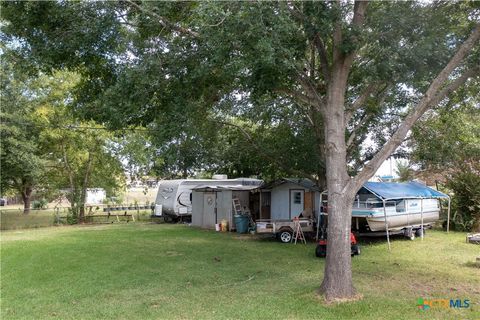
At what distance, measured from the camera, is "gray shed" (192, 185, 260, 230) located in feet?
64.0

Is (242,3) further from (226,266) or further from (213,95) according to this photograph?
(226,266)

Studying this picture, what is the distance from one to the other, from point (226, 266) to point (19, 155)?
16.5 meters

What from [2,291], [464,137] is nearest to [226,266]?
[2,291]

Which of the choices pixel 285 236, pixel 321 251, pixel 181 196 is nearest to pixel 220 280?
pixel 321 251

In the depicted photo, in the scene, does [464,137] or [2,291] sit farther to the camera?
[464,137]

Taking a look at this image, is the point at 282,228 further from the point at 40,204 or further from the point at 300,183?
the point at 40,204

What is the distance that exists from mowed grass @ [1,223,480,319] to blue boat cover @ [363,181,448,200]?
67.1 inches

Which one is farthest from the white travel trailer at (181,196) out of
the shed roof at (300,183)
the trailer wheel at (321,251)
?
the trailer wheel at (321,251)

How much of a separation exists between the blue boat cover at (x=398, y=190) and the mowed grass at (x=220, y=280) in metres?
1.70

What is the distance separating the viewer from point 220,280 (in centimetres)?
902

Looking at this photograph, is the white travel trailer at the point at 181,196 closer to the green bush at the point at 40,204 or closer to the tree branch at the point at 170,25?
the tree branch at the point at 170,25

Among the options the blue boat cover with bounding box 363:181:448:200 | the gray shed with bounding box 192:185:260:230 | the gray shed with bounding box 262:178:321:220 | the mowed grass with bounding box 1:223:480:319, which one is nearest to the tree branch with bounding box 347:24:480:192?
the mowed grass with bounding box 1:223:480:319

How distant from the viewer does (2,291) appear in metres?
8.30

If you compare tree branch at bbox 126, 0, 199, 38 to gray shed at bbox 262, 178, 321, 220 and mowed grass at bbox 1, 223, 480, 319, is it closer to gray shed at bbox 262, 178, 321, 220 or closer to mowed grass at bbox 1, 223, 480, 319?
mowed grass at bbox 1, 223, 480, 319
